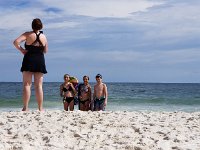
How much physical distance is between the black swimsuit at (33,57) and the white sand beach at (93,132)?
2.95 feet

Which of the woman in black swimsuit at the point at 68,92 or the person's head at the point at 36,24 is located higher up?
the person's head at the point at 36,24

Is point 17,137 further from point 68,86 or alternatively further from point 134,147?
point 68,86

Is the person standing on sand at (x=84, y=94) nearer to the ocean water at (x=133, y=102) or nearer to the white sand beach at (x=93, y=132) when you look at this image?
the white sand beach at (x=93, y=132)

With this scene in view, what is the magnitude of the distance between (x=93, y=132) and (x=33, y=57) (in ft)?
6.39

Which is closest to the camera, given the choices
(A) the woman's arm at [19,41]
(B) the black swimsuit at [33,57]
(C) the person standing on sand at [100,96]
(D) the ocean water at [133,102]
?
(A) the woman's arm at [19,41]

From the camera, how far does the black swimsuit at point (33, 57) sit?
7746 mm

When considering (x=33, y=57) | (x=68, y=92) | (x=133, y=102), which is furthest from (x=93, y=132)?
(x=133, y=102)

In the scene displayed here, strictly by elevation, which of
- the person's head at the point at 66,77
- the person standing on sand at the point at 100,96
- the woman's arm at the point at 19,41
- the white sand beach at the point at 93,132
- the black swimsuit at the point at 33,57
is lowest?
the white sand beach at the point at 93,132

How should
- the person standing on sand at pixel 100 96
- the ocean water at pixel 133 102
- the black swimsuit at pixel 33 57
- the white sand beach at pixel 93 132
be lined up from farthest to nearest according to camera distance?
1. the ocean water at pixel 133 102
2. the person standing on sand at pixel 100 96
3. the black swimsuit at pixel 33 57
4. the white sand beach at pixel 93 132

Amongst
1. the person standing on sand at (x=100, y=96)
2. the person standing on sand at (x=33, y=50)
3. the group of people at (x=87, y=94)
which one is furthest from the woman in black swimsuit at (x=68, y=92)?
the person standing on sand at (x=33, y=50)

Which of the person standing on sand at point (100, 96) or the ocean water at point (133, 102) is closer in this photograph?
the person standing on sand at point (100, 96)

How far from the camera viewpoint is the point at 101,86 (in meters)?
10.4

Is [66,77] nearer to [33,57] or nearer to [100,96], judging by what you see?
[100,96]

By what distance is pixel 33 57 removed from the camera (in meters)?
7.75
